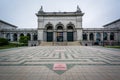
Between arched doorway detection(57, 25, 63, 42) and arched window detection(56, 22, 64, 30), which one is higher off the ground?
arched window detection(56, 22, 64, 30)

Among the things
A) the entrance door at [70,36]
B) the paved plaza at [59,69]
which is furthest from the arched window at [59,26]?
the paved plaza at [59,69]

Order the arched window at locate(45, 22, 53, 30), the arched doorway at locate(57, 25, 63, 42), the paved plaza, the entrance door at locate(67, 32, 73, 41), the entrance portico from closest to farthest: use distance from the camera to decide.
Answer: the paved plaza → the entrance portico → the arched doorway at locate(57, 25, 63, 42) → the arched window at locate(45, 22, 53, 30) → the entrance door at locate(67, 32, 73, 41)

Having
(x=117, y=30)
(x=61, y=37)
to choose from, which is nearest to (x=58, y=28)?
(x=61, y=37)

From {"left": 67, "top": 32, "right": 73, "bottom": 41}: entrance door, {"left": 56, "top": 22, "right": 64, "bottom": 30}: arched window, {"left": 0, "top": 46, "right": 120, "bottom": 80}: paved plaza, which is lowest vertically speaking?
{"left": 0, "top": 46, "right": 120, "bottom": 80}: paved plaza

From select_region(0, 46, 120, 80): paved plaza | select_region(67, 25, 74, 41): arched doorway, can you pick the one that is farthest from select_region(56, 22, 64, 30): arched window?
select_region(0, 46, 120, 80): paved plaza

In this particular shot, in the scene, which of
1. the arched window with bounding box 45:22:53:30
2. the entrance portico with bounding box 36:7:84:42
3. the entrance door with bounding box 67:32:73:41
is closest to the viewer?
the entrance portico with bounding box 36:7:84:42

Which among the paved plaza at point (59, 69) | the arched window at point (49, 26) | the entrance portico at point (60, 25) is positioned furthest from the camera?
the arched window at point (49, 26)

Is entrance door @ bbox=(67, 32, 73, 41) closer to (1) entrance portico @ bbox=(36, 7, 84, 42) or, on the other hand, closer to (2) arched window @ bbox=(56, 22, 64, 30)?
(1) entrance portico @ bbox=(36, 7, 84, 42)

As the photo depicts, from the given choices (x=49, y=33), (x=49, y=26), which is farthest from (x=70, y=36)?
(x=49, y=26)

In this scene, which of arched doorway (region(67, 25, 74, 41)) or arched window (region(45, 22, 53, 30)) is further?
arched doorway (region(67, 25, 74, 41))

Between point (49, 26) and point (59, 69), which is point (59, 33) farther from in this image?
point (59, 69)

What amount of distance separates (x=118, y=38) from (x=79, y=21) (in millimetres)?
21622

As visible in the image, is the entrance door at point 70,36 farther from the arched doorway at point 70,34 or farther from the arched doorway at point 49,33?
the arched doorway at point 49,33

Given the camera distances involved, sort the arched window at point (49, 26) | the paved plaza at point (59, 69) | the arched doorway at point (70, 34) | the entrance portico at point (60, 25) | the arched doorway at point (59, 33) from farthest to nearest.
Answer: the arched doorway at point (70, 34)
the arched window at point (49, 26)
the arched doorway at point (59, 33)
the entrance portico at point (60, 25)
the paved plaza at point (59, 69)
